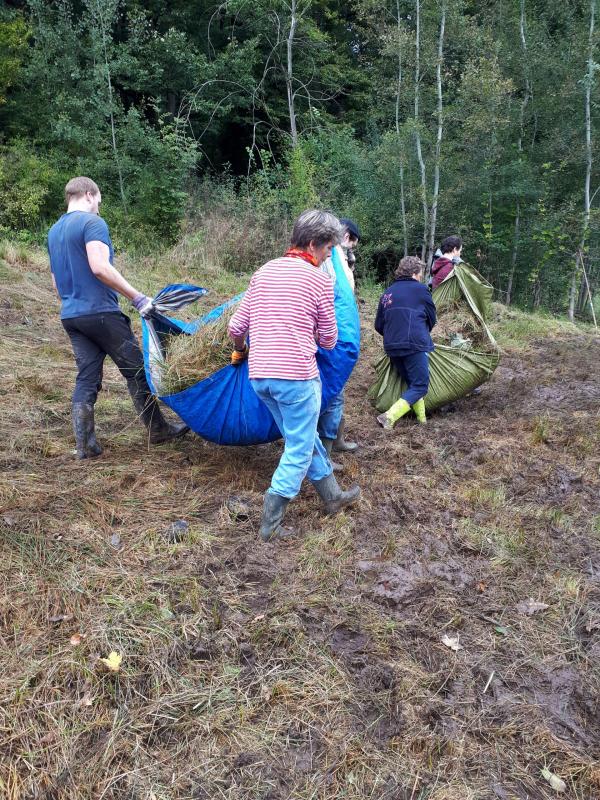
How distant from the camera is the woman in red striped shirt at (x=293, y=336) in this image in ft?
8.75

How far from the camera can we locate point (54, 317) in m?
6.96

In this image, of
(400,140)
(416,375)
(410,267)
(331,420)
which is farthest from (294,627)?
(400,140)

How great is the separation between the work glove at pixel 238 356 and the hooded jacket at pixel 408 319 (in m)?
1.79

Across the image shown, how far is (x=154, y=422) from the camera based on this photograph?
12.5 ft

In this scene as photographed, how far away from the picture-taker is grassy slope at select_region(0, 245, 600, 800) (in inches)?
71.3

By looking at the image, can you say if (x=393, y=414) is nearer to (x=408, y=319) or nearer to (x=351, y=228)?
(x=408, y=319)

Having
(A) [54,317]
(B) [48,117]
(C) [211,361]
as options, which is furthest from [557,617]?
(B) [48,117]

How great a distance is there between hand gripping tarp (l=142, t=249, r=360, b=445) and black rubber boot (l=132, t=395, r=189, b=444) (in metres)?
0.35

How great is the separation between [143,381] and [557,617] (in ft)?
8.53

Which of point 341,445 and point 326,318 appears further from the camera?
point 341,445

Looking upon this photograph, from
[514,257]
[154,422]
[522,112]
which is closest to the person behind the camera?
[154,422]

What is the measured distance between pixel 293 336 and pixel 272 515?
2.84ft

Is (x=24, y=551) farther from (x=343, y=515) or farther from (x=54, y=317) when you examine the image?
(x=54, y=317)

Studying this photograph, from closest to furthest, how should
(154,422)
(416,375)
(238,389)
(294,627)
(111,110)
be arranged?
(294,627), (238,389), (154,422), (416,375), (111,110)
